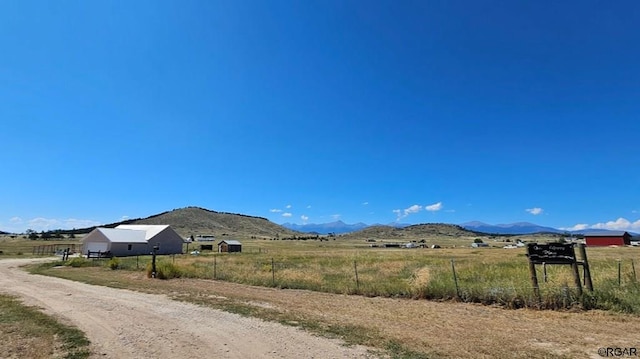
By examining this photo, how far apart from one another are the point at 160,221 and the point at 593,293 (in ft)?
587

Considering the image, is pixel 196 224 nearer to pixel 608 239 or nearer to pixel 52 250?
pixel 52 250

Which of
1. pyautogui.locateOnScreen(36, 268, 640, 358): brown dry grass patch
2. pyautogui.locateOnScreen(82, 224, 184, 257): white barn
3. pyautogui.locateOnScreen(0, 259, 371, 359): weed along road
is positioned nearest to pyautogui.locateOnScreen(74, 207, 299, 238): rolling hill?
pyautogui.locateOnScreen(82, 224, 184, 257): white barn

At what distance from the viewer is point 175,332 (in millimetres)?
9812

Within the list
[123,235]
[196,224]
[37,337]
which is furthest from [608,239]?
[196,224]

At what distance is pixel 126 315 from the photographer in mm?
12188

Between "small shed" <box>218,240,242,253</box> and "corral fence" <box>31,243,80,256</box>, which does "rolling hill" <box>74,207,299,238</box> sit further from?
"small shed" <box>218,240,242,253</box>

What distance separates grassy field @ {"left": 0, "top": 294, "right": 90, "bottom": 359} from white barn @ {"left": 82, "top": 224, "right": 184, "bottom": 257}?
5310 centimetres

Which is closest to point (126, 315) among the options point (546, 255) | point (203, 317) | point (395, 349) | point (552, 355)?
point (203, 317)

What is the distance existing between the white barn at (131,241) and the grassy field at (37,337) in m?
53.1

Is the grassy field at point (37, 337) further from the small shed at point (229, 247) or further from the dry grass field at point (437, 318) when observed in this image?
the small shed at point (229, 247)

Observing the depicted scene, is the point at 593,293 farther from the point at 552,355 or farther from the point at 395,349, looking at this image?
the point at 395,349

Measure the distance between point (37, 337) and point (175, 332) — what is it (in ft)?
11.1

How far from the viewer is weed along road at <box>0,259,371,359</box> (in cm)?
802

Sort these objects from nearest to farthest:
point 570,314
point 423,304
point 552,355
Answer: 1. point 552,355
2. point 570,314
3. point 423,304
